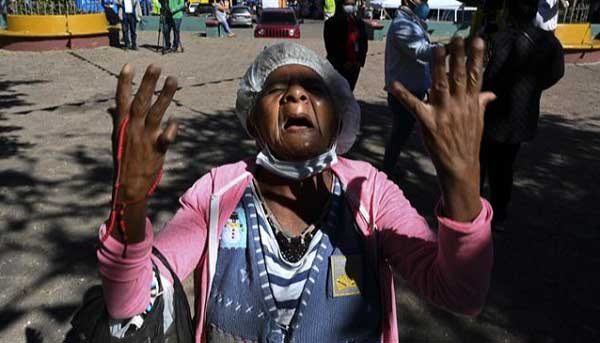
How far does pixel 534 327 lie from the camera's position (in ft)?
10.6

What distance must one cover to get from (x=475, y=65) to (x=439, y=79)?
2.9 inches

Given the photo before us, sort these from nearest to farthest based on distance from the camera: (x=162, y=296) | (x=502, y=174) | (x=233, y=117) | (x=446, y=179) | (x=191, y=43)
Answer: (x=446, y=179) < (x=162, y=296) < (x=502, y=174) < (x=233, y=117) < (x=191, y=43)

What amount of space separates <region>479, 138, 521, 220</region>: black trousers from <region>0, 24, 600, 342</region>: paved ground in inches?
11.8

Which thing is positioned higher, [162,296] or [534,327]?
[162,296]

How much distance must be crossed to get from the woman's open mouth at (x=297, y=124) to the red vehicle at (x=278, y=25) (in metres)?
18.9

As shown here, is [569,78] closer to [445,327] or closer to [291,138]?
[445,327]

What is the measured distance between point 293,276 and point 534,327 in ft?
7.62

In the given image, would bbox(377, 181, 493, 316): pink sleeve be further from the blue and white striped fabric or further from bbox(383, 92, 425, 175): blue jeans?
bbox(383, 92, 425, 175): blue jeans

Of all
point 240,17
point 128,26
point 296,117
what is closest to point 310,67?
point 296,117

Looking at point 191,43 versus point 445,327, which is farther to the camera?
point 191,43

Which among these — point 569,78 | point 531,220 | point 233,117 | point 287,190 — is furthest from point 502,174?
point 569,78

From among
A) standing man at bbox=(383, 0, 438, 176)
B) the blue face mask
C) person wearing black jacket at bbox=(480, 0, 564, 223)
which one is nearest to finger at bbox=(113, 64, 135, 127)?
person wearing black jacket at bbox=(480, 0, 564, 223)

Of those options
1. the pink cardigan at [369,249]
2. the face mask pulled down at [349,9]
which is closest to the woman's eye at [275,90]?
the pink cardigan at [369,249]

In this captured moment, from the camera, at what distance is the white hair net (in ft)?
5.57
